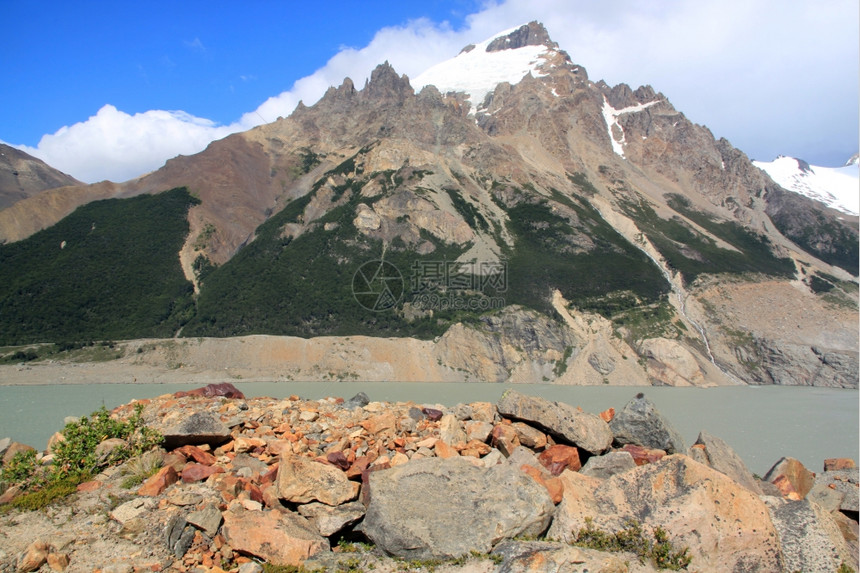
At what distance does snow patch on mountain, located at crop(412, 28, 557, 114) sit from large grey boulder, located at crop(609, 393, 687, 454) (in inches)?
5956

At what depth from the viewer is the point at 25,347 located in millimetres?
63688

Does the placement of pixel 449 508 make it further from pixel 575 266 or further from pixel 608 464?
pixel 575 266

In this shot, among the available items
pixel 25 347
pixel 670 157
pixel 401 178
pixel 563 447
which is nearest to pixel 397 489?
pixel 563 447

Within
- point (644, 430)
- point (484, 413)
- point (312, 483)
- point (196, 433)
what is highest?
point (196, 433)

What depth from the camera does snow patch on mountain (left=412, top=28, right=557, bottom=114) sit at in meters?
162

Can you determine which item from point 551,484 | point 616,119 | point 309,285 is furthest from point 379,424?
point 616,119

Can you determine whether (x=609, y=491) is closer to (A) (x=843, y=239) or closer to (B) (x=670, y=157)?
(B) (x=670, y=157)

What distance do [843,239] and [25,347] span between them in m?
170

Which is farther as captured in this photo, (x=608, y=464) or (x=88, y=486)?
(x=608, y=464)

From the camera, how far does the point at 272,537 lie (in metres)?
6.39

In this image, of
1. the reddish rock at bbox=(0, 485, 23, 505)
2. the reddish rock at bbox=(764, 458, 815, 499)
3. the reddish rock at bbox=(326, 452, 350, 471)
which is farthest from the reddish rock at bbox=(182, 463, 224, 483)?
the reddish rock at bbox=(764, 458, 815, 499)

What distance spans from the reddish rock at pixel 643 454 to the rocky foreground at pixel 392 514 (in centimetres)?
41

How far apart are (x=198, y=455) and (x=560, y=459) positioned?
21.2 ft

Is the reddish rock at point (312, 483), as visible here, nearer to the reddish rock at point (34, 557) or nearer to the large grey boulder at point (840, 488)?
the reddish rock at point (34, 557)
